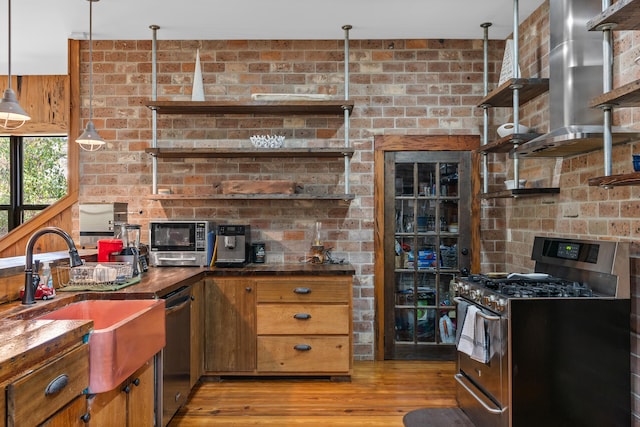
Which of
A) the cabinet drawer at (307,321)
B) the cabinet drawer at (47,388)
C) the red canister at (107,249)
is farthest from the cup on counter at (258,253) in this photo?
the cabinet drawer at (47,388)

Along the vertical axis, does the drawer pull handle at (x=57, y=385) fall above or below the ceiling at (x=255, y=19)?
below

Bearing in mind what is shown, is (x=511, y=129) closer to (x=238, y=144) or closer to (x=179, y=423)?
(x=238, y=144)

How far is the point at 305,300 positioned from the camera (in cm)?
342

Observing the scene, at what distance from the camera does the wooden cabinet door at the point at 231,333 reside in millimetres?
3430

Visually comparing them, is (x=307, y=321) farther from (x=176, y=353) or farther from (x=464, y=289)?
(x=464, y=289)

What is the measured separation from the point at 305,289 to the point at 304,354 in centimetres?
48

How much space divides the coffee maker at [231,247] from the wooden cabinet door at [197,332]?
11.6 inches

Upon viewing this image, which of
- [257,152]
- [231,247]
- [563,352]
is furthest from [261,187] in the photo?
[563,352]

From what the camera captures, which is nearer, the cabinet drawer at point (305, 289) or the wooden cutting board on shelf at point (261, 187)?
the cabinet drawer at point (305, 289)

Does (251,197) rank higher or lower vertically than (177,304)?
higher

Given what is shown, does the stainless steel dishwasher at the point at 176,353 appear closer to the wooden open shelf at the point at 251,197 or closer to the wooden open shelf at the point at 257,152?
the wooden open shelf at the point at 251,197

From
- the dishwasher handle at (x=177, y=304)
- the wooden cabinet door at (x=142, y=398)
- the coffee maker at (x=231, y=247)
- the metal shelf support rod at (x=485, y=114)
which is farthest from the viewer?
the metal shelf support rod at (x=485, y=114)

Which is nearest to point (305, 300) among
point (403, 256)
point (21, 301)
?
point (403, 256)

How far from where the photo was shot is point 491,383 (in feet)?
7.96
